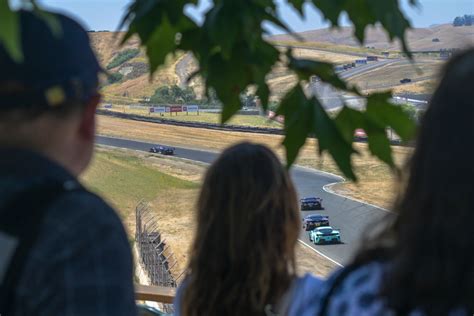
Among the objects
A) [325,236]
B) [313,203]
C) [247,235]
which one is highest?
[247,235]

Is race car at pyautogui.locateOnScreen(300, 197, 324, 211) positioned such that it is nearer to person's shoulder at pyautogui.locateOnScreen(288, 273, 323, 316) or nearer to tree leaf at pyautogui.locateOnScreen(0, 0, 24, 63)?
person's shoulder at pyautogui.locateOnScreen(288, 273, 323, 316)

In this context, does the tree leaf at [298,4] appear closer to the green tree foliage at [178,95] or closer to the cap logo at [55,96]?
the green tree foliage at [178,95]

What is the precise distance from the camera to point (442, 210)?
39.0 inches

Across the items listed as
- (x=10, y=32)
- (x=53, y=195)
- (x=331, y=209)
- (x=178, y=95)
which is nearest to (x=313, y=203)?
(x=331, y=209)

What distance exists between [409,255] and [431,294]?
6cm

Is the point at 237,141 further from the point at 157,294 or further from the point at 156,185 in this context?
the point at 156,185

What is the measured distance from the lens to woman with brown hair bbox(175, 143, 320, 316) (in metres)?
1.74

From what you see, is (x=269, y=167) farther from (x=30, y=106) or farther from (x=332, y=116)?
(x=30, y=106)

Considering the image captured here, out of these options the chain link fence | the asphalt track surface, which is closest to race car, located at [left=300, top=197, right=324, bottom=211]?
the asphalt track surface

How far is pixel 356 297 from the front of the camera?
107cm

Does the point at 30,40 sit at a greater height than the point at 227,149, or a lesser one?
greater

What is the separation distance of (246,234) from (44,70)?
809 mm

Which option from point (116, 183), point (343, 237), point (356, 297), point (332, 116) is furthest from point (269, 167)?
point (116, 183)

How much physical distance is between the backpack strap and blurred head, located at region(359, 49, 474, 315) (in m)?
0.46
